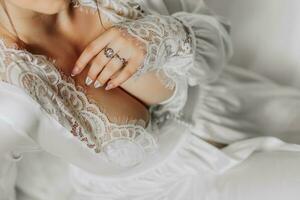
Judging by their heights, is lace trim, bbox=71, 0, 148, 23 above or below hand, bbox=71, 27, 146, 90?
above

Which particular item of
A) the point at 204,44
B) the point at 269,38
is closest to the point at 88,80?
the point at 204,44

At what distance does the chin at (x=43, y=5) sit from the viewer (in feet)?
2.15

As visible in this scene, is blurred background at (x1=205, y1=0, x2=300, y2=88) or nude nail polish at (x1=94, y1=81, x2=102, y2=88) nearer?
nude nail polish at (x1=94, y1=81, x2=102, y2=88)

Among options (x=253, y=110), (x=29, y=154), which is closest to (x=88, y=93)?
(x=29, y=154)

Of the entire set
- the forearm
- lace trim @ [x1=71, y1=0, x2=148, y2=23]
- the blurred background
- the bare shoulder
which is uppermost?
the bare shoulder

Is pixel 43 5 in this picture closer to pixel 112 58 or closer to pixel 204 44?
pixel 112 58

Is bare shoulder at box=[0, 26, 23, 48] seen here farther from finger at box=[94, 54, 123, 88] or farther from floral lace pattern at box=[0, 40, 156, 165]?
finger at box=[94, 54, 123, 88]

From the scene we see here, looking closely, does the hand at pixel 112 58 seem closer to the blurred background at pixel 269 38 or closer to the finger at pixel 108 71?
the finger at pixel 108 71

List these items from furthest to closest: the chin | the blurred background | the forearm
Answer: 1. the blurred background
2. the forearm
3. the chin

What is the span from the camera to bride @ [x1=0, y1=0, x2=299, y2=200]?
0.69 m

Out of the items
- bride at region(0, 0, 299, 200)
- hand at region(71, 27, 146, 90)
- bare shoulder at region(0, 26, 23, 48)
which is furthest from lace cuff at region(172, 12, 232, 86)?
bare shoulder at region(0, 26, 23, 48)

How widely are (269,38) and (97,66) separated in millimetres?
443

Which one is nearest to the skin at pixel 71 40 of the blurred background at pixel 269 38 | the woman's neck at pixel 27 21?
the woman's neck at pixel 27 21

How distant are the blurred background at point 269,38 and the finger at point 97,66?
38 cm
